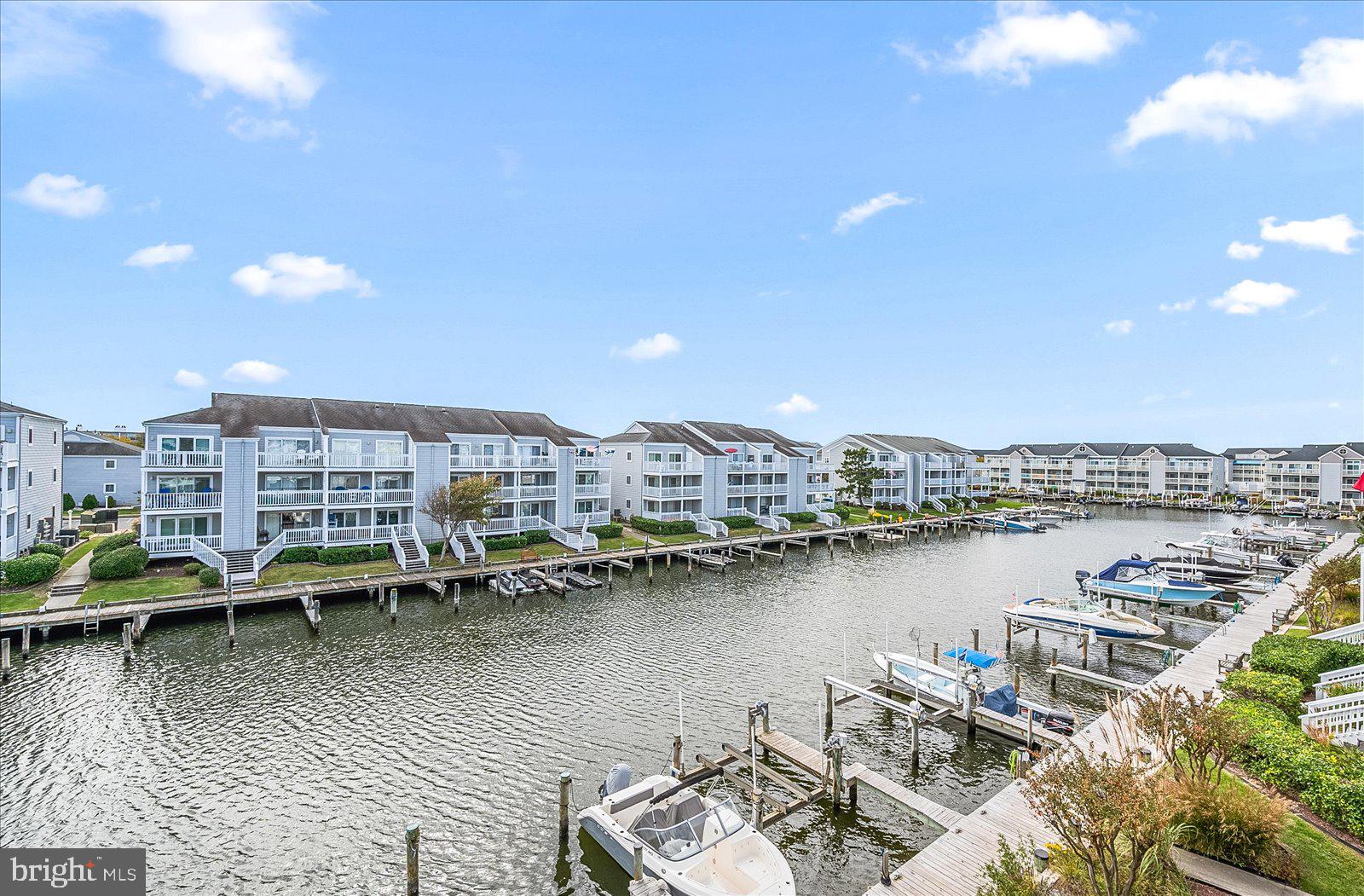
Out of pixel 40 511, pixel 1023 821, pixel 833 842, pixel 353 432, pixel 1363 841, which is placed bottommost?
pixel 833 842

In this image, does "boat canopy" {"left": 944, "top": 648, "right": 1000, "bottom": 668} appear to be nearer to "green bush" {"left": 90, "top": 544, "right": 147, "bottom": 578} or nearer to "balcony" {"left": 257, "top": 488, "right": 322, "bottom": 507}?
"balcony" {"left": 257, "top": 488, "right": 322, "bottom": 507}

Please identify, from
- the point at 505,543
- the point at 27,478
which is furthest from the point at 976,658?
the point at 27,478

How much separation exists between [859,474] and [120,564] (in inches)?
2662

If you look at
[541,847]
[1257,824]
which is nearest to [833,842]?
[541,847]

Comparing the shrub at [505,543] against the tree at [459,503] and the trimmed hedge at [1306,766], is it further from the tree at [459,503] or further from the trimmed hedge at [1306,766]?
the trimmed hedge at [1306,766]

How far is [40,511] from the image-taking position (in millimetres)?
40250

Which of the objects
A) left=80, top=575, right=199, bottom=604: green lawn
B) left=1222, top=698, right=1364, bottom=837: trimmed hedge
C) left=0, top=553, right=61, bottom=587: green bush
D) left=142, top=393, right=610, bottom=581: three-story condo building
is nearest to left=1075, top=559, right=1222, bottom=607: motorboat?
left=1222, top=698, right=1364, bottom=837: trimmed hedge

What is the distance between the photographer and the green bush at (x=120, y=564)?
3241 cm

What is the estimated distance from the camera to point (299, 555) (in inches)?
1519

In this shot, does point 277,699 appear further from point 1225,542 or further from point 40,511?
point 1225,542

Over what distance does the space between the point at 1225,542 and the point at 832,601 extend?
51337mm

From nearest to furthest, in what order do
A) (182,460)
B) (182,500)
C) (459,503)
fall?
(182,500) → (182,460) → (459,503)

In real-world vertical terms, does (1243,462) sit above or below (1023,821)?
above

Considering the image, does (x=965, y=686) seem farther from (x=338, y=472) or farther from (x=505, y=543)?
(x=338, y=472)
